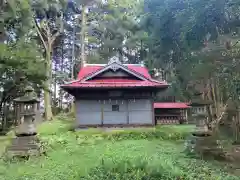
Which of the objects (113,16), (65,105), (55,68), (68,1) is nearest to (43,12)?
(68,1)

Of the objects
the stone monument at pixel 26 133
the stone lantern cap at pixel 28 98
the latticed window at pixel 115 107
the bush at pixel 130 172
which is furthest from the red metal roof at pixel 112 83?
the bush at pixel 130 172

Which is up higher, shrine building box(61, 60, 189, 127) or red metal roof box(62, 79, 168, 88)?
red metal roof box(62, 79, 168, 88)

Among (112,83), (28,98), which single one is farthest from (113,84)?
(28,98)

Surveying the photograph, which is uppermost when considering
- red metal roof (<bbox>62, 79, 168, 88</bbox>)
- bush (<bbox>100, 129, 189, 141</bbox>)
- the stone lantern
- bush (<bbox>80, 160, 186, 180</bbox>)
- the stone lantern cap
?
red metal roof (<bbox>62, 79, 168, 88</bbox>)

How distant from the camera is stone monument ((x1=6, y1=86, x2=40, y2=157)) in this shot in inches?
388

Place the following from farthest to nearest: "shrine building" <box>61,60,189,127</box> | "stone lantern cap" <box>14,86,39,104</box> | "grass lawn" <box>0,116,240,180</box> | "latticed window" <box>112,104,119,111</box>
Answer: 1. "latticed window" <box>112,104,119,111</box>
2. "shrine building" <box>61,60,189,127</box>
3. "stone lantern cap" <box>14,86,39,104</box>
4. "grass lawn" <box>0,116,240,180</box>

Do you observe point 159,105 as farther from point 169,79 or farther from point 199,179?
point 199,179

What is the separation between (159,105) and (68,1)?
A: 15813mm

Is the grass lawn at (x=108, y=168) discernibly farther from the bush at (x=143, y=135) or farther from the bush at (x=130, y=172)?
the bush at (x=143, y=135)

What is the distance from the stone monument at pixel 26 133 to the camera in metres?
9.87

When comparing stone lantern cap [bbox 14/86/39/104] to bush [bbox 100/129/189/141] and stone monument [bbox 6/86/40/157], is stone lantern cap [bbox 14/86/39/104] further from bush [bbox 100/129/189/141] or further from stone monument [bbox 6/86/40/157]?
bush [bbox 100/129/189/141]

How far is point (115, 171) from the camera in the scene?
613 centimetres

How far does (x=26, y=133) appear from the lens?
1021 cm

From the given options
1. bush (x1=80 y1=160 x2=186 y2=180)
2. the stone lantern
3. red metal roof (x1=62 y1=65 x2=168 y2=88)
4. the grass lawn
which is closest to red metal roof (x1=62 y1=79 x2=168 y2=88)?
red metal roof (x1=62 y1=65 x2=168 y2=88)
